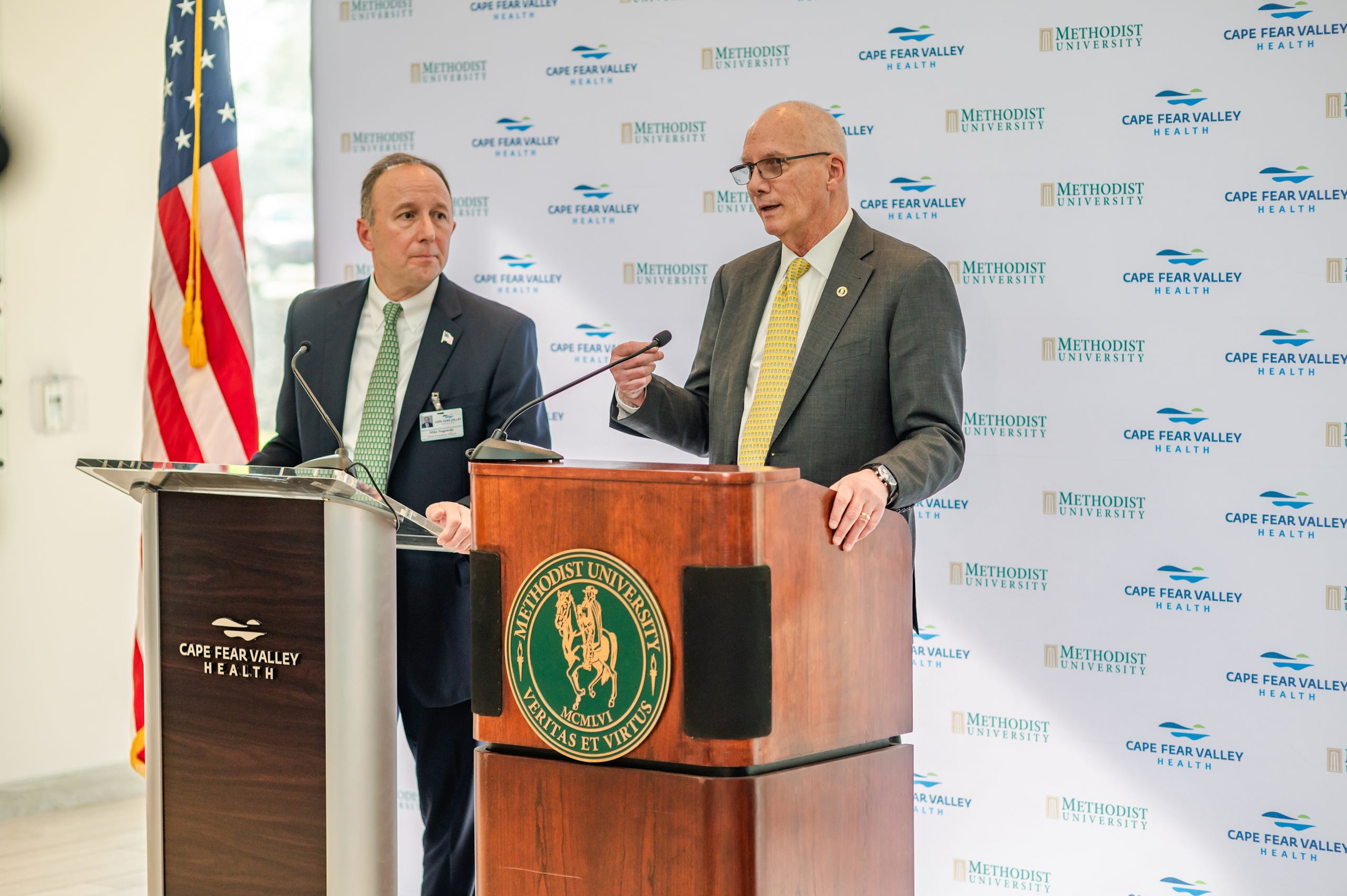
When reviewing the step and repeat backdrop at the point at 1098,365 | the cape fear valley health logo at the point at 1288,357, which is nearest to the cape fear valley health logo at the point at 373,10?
the step and repeat backdrop at the point at 1098,365

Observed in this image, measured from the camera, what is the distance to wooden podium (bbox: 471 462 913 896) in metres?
1.45

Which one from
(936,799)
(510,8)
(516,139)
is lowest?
(936,799)

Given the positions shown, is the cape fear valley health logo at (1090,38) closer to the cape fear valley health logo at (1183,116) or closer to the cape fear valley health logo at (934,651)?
the cape fear valley health logo at (1183,116)

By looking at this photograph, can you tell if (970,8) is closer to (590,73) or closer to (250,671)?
(590,73)

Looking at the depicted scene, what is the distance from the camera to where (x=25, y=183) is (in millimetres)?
4129

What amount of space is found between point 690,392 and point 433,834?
1.14 m

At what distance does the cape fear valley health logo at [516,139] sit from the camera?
11.8 ft

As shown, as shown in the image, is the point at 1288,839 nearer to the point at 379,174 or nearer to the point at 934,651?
the point at 934,651

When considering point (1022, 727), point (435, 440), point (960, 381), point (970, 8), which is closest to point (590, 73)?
point (970, 8)

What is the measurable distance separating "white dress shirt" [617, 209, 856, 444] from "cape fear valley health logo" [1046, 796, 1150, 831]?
1.51m

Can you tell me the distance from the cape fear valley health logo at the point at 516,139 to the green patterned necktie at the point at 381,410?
3.64ft

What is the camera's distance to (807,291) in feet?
7.38

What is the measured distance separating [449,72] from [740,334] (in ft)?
6.18

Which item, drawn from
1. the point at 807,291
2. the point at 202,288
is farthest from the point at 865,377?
the point at 202,288
